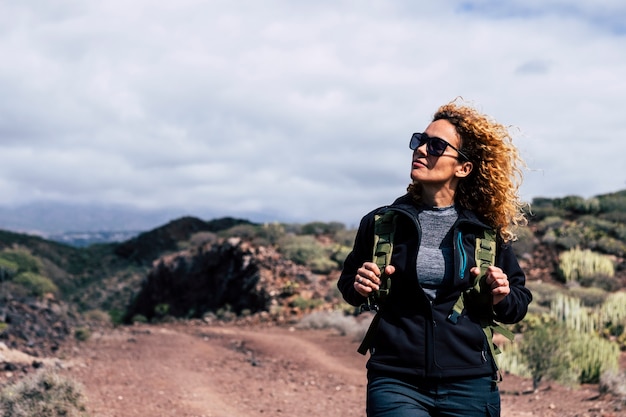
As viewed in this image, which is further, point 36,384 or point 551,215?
point 551,215

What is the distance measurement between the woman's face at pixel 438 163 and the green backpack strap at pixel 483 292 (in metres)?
0.31

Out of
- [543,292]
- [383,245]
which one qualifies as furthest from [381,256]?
[543,292]

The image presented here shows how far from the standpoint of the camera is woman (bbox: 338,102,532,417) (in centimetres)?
304

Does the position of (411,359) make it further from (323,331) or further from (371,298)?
(323,331)

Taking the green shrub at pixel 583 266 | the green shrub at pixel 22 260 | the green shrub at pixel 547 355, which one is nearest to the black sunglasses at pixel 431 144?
the green shrub at pixel 547 355

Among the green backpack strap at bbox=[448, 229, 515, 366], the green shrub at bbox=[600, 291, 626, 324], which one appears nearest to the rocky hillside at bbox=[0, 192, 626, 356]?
the green shrub at bbox=[600, 291, 626, 324]

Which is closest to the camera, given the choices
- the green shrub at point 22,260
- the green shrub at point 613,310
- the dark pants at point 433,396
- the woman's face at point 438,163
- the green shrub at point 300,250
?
the dark pants at point 433,396

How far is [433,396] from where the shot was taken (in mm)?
3045

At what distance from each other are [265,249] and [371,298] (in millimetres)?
22421

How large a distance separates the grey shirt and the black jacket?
35mm

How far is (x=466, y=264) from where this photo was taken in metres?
3.15

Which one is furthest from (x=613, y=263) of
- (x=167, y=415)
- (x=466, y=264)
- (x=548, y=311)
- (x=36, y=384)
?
(x=466, y=264)

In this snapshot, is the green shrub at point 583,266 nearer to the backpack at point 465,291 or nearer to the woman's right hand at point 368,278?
the backpack at point 465,291

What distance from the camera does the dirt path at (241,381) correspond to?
8.83m
